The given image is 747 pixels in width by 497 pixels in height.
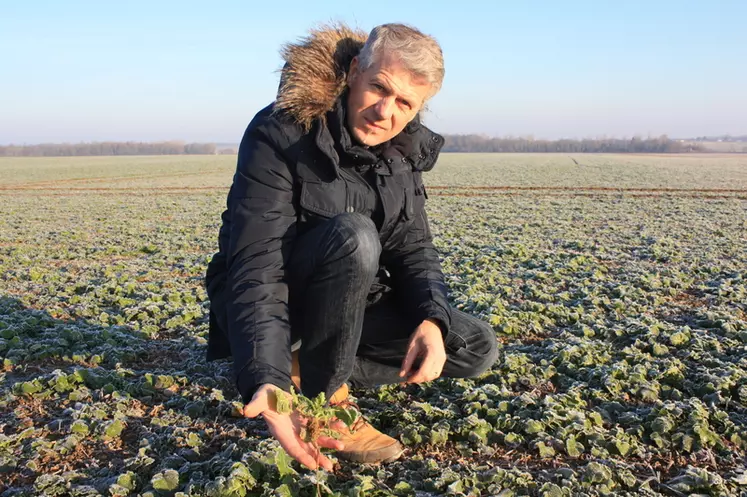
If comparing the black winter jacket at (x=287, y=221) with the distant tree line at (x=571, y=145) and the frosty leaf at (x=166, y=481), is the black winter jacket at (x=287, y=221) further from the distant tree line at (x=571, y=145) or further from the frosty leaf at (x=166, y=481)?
the distant tree line at (x=571, y=145)

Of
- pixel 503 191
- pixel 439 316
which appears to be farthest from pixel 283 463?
pixel 503 191

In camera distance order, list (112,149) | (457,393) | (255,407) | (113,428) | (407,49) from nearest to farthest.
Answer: (255,407), (407,49), (113,428), (457,393), (112,149)

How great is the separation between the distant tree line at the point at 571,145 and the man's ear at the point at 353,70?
128 m

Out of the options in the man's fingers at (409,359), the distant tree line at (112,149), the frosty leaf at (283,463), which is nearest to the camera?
the frosty leaf at (283,463)

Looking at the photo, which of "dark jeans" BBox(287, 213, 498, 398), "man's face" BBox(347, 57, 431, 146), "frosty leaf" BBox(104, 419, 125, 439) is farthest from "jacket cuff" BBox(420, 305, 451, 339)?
"frosty leaf" BBox(104, 419, 125, 439)

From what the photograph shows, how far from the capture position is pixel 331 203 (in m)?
3.26

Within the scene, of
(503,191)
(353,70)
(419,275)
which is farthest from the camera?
(503,191)

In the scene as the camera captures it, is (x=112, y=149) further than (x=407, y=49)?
Yes

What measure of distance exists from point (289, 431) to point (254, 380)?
0.29m

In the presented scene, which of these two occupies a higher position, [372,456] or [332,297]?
[332,297]

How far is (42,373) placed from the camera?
4414mm

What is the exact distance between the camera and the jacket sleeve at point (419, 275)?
3.36m

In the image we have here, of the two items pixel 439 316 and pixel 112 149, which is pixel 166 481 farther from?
pixel 112 149

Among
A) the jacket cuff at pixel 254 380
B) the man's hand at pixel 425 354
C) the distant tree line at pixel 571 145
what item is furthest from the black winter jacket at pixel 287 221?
the distant tree line at pixel 571 145
